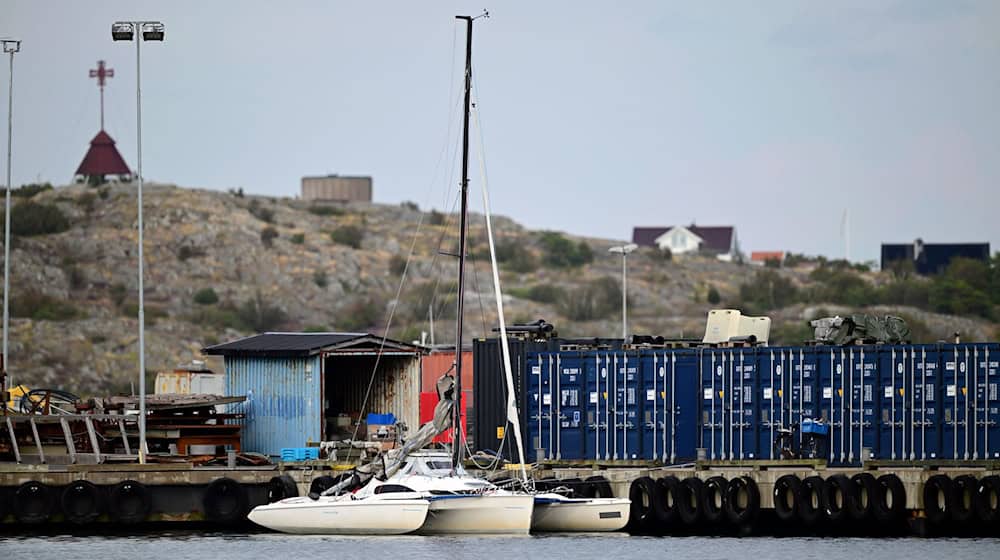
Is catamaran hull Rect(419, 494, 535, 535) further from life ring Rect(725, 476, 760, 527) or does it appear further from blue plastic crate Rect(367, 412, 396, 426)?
blue plastic crate Rect(367, 412, 396, 426)

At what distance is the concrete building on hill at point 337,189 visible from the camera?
171500 millimetres

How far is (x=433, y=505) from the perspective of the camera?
149ft

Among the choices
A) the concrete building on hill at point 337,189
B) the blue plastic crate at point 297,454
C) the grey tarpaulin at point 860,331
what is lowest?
the blue plastic crate at point 297,454

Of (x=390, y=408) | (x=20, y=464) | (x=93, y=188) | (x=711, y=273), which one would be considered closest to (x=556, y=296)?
(x=711, y=273)

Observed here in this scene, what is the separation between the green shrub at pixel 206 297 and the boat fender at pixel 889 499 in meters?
89.6

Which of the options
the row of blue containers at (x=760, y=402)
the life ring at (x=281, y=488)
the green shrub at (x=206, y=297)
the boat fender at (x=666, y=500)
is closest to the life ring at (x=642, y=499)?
the boat fender at (x=666, y=500)

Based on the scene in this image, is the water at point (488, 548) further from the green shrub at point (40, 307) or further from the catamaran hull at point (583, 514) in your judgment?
the green shrub at point (40, 307)

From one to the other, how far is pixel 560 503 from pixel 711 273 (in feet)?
366

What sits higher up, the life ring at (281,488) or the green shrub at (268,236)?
the green shrub at (268,236)

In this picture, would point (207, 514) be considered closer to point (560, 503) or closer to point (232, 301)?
point (560, 503)

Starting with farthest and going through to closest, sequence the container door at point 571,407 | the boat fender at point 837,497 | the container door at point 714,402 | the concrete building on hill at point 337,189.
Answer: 1. the concrete building on hill at point 337,189
2. the container door at point 571,407
3. the container door at point 714,402
4. the boat fender at point 837,497

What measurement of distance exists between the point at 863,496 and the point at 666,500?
216 inches

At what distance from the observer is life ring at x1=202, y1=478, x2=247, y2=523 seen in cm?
4931

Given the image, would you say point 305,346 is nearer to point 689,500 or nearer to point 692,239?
point 689,500
